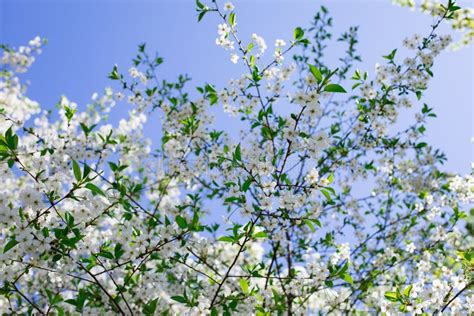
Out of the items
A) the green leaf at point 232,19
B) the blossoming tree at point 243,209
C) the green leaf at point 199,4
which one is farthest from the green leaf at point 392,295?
the green leaf at point 199,4

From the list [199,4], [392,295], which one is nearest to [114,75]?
[199,4]

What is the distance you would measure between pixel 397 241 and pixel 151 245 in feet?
10.6

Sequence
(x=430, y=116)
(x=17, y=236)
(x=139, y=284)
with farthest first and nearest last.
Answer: (x=430, y=116), (x=139, y=284), (x=17, y=236)

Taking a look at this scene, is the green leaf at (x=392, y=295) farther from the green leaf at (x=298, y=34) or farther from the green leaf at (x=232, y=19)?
the green leaf at (x=232, y=19)

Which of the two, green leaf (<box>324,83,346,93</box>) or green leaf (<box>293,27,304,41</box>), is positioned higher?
green leaf (<box>293,27,304,41</box>)

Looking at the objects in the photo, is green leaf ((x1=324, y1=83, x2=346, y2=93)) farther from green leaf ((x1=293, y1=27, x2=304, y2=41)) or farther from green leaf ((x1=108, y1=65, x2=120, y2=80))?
green leaf ((x1=108, y1=65, x2=120, y2=80))

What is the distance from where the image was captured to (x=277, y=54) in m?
3.75

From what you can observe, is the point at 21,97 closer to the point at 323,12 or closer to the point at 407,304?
the point at 323,12

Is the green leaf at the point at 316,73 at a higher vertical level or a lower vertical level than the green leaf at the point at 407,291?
higher

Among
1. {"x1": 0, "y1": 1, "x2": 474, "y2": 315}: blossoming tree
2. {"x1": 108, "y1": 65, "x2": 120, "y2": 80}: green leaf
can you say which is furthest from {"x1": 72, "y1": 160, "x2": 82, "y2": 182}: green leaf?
{"x1": 108, "y1": 65, "x2": 120, "y2": 80}: green leaf

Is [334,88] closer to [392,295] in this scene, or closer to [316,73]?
[316,73]

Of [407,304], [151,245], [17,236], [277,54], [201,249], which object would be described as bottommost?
[407,304]

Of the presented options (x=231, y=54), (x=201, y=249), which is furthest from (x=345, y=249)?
(x=231, y=54)

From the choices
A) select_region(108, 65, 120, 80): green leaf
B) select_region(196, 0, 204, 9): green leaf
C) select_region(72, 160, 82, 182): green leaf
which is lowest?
select_region(72, 160, 82, 182): green leaf
